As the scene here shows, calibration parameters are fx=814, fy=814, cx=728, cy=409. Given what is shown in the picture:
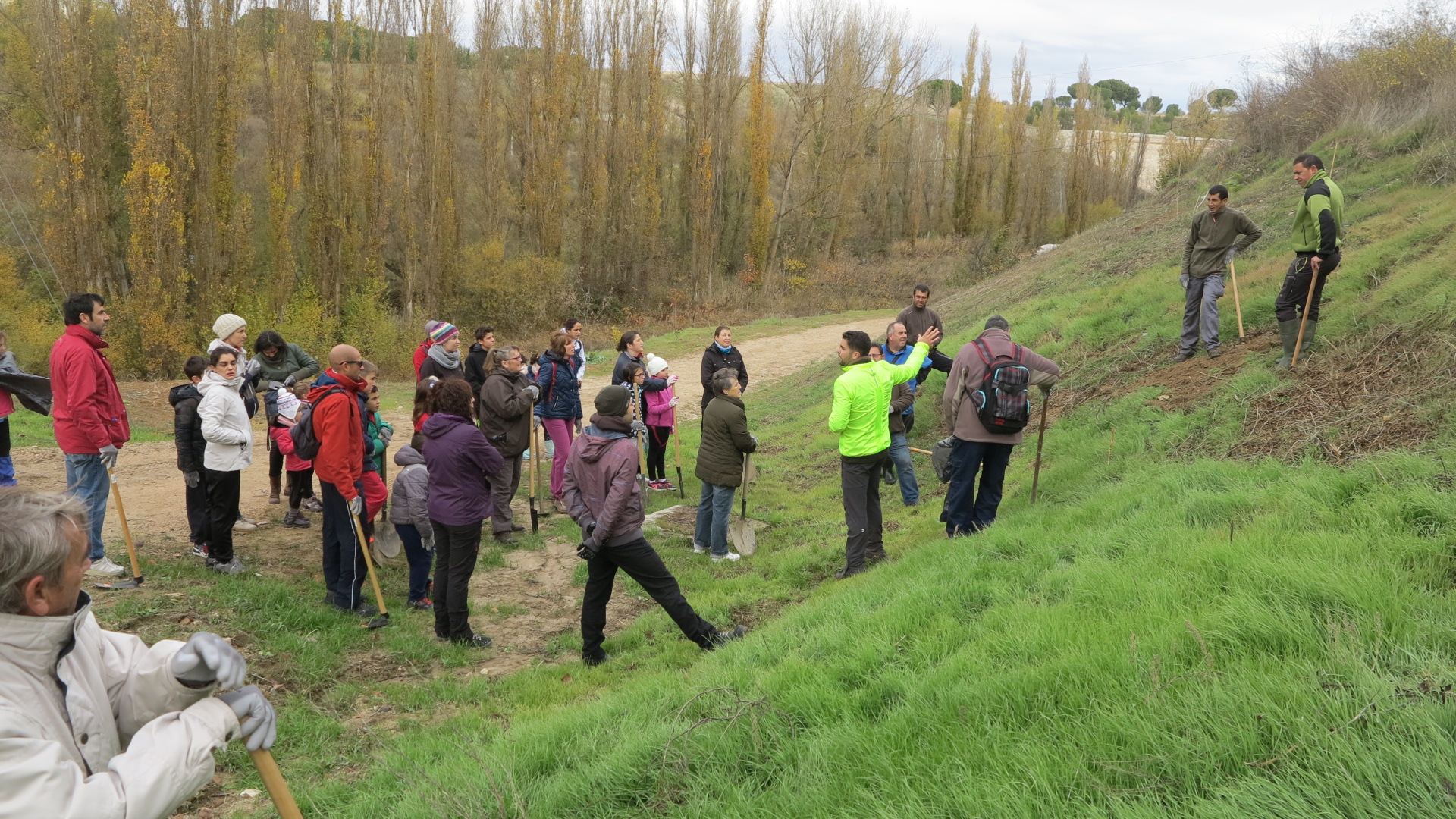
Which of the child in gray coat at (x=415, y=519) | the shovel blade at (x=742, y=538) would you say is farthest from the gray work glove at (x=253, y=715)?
the shovel blade at (x=742, y=538)

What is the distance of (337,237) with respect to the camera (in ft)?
76.0

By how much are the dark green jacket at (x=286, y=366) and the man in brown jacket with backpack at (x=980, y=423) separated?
256 inches

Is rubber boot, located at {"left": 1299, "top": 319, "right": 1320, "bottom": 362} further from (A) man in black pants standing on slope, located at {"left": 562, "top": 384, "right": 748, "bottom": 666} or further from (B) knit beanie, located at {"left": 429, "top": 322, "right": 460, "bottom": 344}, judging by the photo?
(B) knit beanie, located at {"left": 429, "top": 322, "right": 460, "bottom": 344}

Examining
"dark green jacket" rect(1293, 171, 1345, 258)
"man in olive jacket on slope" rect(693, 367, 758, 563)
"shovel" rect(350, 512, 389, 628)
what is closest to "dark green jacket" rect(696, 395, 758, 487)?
"man in olive jacket on slope" rect(693, 367, 758, 563)

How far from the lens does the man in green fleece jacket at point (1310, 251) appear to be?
7.57 m

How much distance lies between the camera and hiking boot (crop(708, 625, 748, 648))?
5684 millimetres

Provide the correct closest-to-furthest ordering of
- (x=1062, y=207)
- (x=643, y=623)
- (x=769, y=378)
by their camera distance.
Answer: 1. (x=643, y=623)
2. (x=769, y=378)
3. (x=1062, y=207)

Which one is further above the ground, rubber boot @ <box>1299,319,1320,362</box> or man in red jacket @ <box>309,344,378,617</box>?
rubber boot @ <box>1299,319,1320,362</box>

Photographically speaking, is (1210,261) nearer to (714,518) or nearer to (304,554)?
(714,518)

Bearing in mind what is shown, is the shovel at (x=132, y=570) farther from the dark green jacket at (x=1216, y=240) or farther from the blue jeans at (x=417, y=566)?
the dark green jacket at (x=1216, y=240)

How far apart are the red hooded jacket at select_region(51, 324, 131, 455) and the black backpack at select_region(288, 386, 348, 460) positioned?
139 cm

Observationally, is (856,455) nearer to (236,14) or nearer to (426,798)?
(426,798)

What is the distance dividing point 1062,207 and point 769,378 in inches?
1257

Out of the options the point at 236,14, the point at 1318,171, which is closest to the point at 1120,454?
the point at 1318,171
